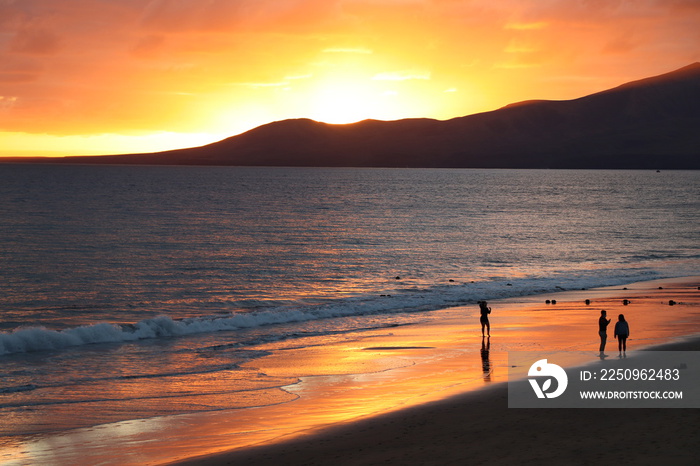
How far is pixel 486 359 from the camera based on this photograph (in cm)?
2002

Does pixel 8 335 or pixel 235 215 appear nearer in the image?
pixel 8 335

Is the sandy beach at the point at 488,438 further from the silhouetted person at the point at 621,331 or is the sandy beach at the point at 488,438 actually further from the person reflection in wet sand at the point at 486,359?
the silhouetted person at the point at 621,331

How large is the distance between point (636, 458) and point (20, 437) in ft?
36.7

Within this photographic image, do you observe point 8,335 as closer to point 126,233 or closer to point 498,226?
point 126,233

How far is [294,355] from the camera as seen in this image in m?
22.0

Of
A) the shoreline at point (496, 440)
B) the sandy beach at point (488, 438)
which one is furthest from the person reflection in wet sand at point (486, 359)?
the shoreline at point (496, 440)

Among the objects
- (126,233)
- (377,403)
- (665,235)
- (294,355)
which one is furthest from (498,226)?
(377,403)

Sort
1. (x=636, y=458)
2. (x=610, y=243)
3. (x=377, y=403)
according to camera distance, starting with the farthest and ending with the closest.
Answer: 1. (x=610, y=243)
2. (x=377, y=403)
3. (x=636, y=458)

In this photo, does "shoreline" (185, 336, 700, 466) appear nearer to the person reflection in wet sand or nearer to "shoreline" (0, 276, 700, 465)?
"shoreline" (0, 276, 700, 465)

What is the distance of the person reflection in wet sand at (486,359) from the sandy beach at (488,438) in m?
1.60

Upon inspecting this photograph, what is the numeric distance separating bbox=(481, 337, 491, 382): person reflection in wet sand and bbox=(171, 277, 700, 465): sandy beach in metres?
1.60

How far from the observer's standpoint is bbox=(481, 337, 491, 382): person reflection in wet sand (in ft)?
58.6

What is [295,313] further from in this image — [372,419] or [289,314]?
[372,419]

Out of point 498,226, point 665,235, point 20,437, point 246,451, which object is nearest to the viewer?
point 246,451
